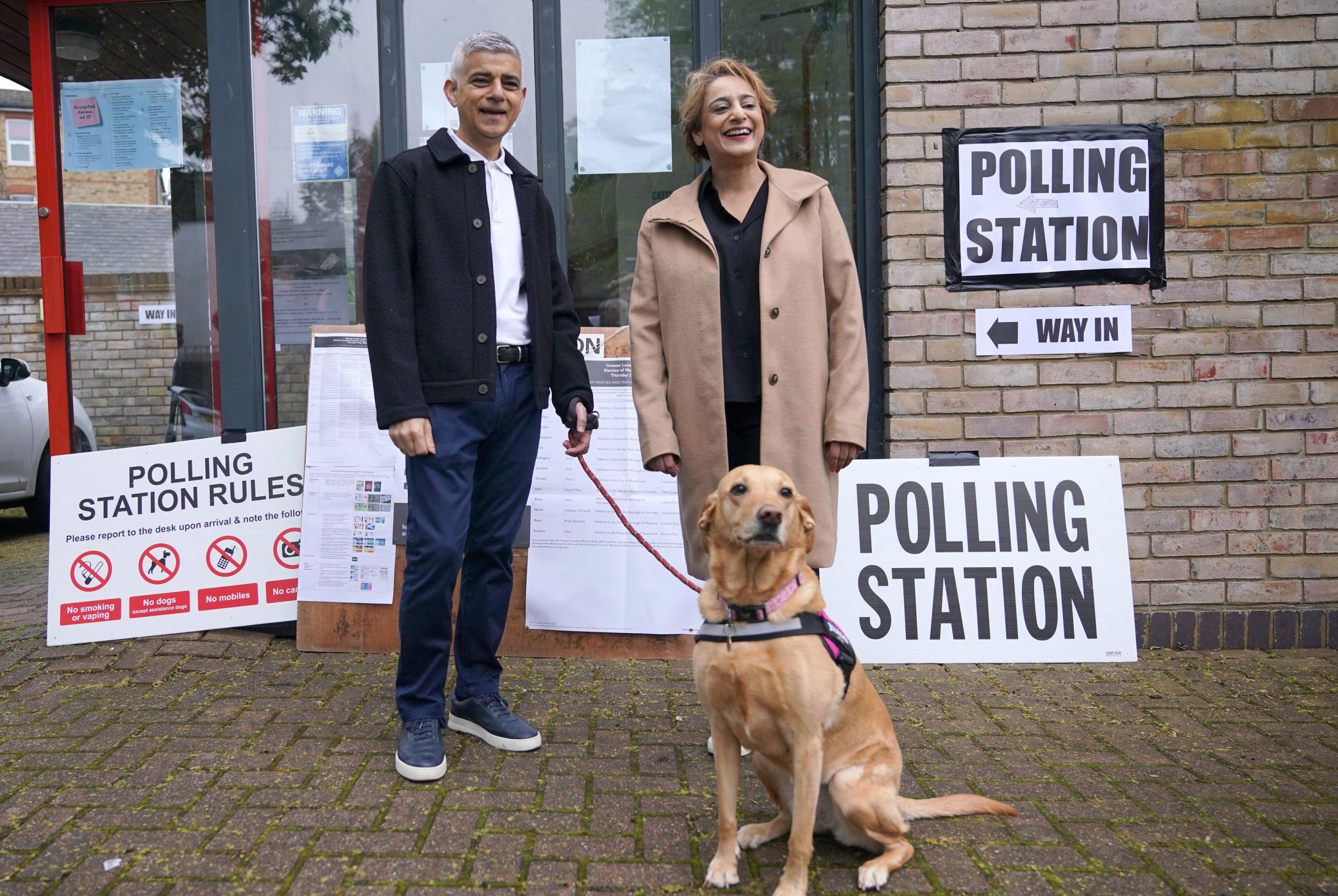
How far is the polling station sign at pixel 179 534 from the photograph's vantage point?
443 cm

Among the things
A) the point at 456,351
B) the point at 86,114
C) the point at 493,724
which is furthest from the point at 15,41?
the point at 493,724

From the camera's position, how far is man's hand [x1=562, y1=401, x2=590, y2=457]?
3293 millimetres

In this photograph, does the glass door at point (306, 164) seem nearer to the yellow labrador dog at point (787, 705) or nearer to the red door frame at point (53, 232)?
the red door frame at point (53, 232)

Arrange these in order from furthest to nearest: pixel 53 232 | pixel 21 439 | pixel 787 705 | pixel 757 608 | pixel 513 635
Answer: pixel 21 439
pixel 53 232
pixel 513 635
pixel 757 608
pixel 787 705

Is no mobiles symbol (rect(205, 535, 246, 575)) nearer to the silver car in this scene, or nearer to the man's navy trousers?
the man's navy trousers

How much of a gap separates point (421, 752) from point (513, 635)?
1317mm

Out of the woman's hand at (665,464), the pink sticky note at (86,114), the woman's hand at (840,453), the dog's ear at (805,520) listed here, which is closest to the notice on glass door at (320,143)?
the pink sticky note at (86,114)

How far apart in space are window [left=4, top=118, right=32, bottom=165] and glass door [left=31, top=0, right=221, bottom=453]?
125 feet

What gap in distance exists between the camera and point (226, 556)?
14.7 ft

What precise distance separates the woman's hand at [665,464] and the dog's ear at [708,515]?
0.45 metres

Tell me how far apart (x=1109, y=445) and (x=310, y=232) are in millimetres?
3970

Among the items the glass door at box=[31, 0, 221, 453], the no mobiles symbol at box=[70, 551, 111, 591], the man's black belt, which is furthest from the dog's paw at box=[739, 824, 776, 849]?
the glass door at box=[31, 0, 221, 453]

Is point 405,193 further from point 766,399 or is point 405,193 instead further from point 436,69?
point 436,69

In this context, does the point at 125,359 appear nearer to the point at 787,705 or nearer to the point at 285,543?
the point at 285,543
